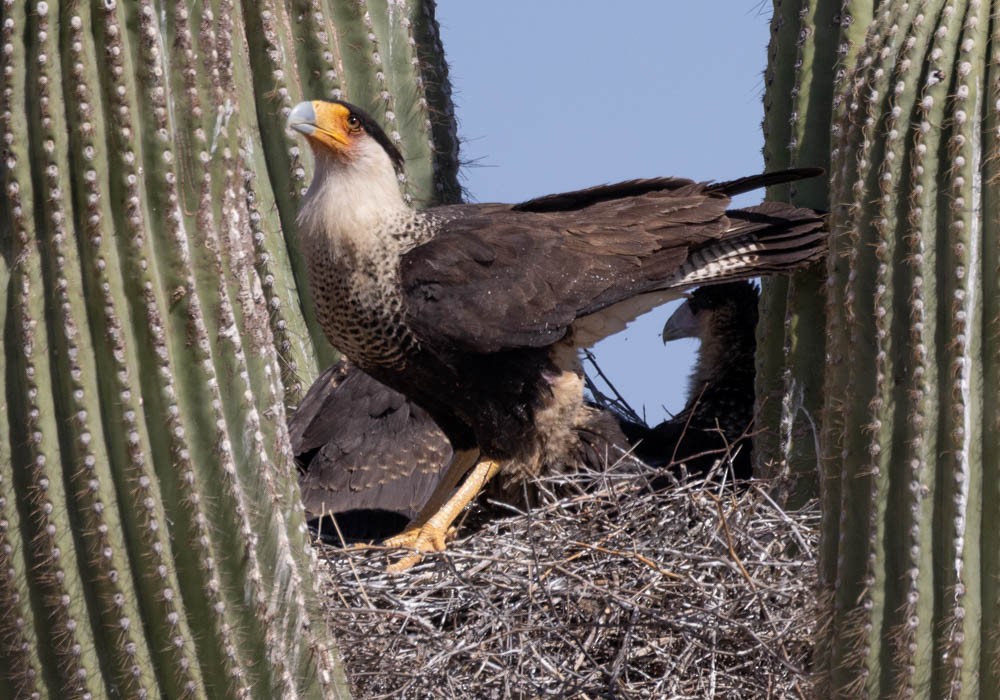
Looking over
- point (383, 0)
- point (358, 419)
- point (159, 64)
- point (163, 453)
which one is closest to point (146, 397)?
point (163, 453)

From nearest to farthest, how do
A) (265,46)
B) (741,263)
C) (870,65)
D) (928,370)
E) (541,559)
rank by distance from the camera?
1. (928,370)
2. (870,65)
3. (541,559)
4. (741,263)
5. (265,46)

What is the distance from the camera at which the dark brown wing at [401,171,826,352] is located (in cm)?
545

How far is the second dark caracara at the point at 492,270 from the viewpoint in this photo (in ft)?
17.9

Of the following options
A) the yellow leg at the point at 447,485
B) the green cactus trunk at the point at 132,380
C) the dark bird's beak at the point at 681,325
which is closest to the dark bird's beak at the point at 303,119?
the yellow leg at the point at 447,485

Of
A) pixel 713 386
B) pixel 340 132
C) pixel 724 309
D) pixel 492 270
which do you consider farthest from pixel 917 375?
pixel 724 309

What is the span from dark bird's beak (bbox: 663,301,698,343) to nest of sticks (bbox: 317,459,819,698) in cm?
182

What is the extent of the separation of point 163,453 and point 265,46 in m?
3.00

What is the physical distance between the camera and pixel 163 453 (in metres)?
3.40

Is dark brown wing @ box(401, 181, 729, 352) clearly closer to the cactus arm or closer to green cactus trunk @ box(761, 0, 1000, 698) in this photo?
green cactus trunk @ box(761, 0, 1000, 698)

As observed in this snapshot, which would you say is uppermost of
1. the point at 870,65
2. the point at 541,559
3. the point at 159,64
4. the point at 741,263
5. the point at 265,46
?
the point at 265,46

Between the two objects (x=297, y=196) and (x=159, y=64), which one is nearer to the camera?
(x=159, y=64)

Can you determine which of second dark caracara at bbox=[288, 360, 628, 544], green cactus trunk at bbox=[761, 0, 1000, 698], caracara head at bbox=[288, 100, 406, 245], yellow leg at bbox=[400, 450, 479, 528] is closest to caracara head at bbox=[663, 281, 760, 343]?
second dark caracara at bbox=[288, 360, 628, 544]

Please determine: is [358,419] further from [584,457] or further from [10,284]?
[10,284]

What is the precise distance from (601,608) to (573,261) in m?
1.42
